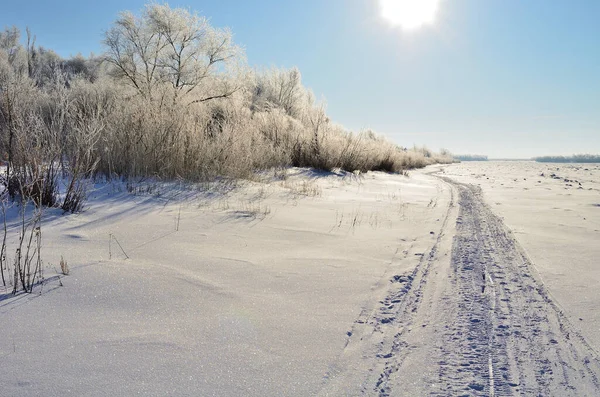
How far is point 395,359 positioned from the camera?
1.50m

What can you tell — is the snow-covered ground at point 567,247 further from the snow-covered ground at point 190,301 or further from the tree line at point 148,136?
the tree line at point 148,136

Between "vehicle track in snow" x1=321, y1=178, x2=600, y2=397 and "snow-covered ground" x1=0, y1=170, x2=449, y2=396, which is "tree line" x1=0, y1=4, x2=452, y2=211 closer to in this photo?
"snow-covered ground" x1=0, y1=170, x2=449, y2=396

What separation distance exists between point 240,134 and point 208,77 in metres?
18.2

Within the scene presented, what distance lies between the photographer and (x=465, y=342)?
64.3 inches

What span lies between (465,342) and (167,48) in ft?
86.2

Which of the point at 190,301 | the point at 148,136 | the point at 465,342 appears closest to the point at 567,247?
the point at 465,342

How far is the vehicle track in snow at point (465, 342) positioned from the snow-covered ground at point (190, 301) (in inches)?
4.8

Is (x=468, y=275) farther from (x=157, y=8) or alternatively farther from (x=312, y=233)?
(x=157, y=8)

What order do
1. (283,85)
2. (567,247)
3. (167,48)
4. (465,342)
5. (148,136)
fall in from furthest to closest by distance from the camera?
(283,85)
(167,48)
(148,136)
(567,247)
(465,342)

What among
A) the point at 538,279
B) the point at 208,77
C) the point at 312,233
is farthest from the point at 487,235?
the point at 208,77

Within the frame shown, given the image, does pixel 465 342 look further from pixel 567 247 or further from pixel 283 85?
pixel 283 85

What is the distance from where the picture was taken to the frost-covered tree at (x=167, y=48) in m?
23.1

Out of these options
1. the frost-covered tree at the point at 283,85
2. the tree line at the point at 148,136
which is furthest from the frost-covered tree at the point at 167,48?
the frost-covered tree at the point at 283,85

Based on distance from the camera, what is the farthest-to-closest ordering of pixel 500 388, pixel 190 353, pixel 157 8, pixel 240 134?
pixel 157 8, pixel 240 134, pixel 190 353, pixel 500 388
